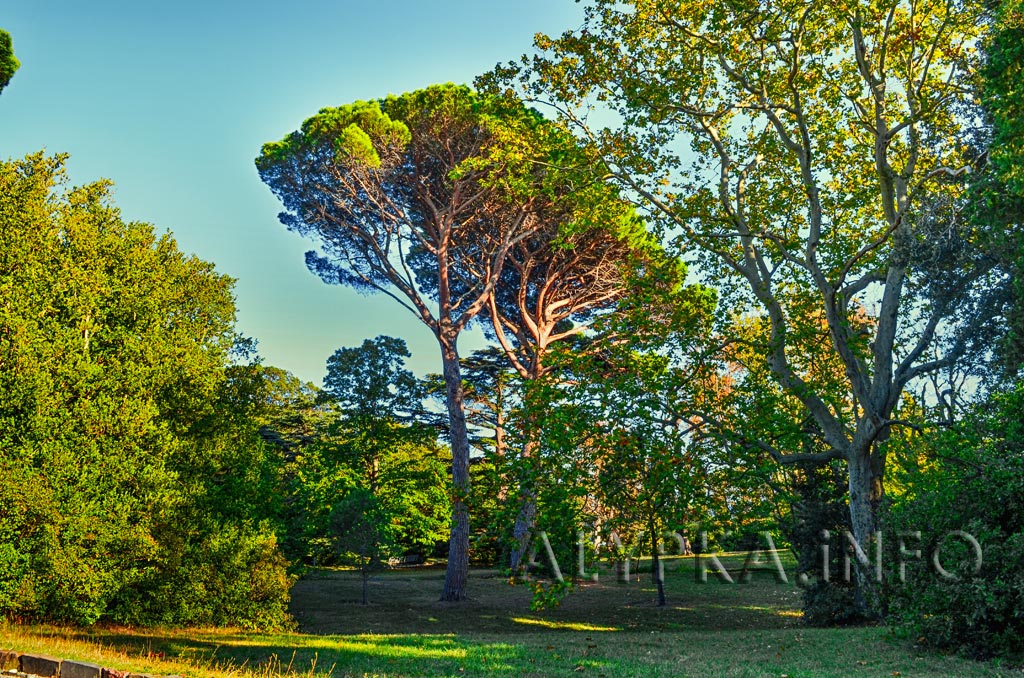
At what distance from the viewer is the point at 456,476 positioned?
78.3ft

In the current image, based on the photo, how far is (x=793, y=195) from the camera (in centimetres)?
1798

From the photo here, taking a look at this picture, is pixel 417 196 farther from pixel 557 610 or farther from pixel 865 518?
pixel 865 518

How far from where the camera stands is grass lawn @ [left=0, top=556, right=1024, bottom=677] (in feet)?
34.3

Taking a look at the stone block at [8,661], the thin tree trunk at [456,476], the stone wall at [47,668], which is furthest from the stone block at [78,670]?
the thin tree trunk at [456,476]

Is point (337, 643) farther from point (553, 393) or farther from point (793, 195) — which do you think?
point (793, 195)

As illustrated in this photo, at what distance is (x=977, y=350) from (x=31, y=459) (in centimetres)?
1841

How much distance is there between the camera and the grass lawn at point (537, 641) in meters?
10.5

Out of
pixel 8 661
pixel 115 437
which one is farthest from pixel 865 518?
pixel 115 437

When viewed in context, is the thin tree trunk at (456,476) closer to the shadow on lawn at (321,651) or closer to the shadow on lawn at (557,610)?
the shadow on lawn at (557,610)

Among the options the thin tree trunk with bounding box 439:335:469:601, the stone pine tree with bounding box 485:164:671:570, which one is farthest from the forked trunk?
Result: the thin tree trunk with bounding box 439:335:469:601

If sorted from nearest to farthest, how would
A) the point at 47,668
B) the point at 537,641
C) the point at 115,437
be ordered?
the point at 47,668
the point at 537,641
the point at 115,437

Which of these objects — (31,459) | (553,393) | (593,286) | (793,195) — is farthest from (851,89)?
(31,459)

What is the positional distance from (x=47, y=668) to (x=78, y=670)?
72cm

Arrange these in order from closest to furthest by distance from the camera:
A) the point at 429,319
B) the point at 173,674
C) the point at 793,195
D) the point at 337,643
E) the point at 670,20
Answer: the point at 173,674 < the point at 337,643 < the point at 670,20 < the point at 793,195 < the point at 429,319
